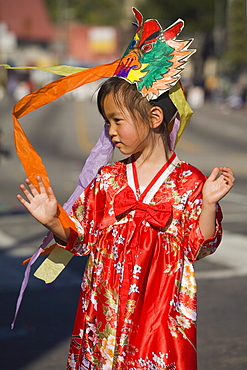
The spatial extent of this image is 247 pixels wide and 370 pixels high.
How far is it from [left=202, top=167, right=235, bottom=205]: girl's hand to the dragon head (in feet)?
1.44

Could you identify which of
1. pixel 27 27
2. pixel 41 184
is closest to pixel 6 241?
pixel 41 184

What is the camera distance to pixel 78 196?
3.65 meters

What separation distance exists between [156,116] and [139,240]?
555 mm

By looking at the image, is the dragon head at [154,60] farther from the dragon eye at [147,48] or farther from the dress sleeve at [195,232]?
the dress sleeve at [195,232]

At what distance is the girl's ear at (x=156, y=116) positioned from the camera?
3420mm

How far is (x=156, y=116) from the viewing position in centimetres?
343

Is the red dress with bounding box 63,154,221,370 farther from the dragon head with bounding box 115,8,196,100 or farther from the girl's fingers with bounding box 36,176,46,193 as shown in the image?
the dragon head with bounding box 115,8,196,100

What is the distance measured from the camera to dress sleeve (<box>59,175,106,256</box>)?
3.49 meters

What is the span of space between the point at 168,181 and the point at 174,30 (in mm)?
664

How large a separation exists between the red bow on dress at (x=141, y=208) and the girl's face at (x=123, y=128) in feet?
0.64

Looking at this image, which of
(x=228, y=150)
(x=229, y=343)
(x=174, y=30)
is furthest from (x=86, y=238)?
(x=228, y=150)

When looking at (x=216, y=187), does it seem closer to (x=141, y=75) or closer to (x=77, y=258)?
(x=141, y=75)

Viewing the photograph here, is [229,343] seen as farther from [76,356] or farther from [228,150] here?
[228,150]

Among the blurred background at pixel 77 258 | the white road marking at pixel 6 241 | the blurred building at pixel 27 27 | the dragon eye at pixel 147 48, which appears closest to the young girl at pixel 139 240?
the dragon eye at pixel 147 48
